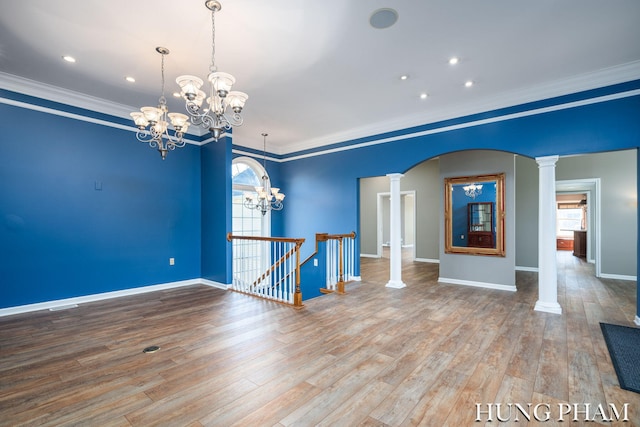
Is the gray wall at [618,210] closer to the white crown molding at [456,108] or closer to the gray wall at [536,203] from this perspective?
the gray wall at [536,203]

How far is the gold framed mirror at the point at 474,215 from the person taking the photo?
17.4 feet

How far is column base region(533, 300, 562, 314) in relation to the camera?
12.8 ft

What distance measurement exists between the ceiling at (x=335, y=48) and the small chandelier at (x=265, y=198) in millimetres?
2176

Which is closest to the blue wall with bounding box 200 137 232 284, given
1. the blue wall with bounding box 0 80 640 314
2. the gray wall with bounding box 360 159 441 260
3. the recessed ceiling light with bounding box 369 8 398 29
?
the blue wall with bounding box 0 80 640 314

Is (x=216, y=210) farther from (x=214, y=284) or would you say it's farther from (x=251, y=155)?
(x=251, y=155)

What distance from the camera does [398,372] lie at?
237cm

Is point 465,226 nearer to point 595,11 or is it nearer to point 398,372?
point 595,11

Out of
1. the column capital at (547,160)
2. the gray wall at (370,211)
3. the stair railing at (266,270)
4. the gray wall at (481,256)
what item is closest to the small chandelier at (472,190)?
the gray wall at (481,256)

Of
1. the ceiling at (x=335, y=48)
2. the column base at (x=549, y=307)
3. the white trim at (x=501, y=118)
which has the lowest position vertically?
the column base at (x=549, y=307)

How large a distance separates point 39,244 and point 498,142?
6.92 meters

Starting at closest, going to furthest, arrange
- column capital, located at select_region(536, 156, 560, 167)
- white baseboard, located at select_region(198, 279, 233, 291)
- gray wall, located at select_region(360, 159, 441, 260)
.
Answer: column capital, located at select_region(536, 156, 560, 167) < white baseboard, located at select_region(198, 279, 233, 291) < gray wall, located at select_region(360, 159, 441, 260)

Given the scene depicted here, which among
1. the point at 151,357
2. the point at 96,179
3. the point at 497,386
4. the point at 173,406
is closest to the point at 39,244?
the point at 96,179

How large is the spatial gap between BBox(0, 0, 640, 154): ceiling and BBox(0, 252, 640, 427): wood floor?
3.15 m

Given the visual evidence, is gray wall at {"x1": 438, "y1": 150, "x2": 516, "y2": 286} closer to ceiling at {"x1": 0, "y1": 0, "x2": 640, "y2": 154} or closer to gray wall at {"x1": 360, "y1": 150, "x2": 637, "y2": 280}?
gray wall at {"x1": 360, "y1": 150, "x2": 637, "y2": 280}
